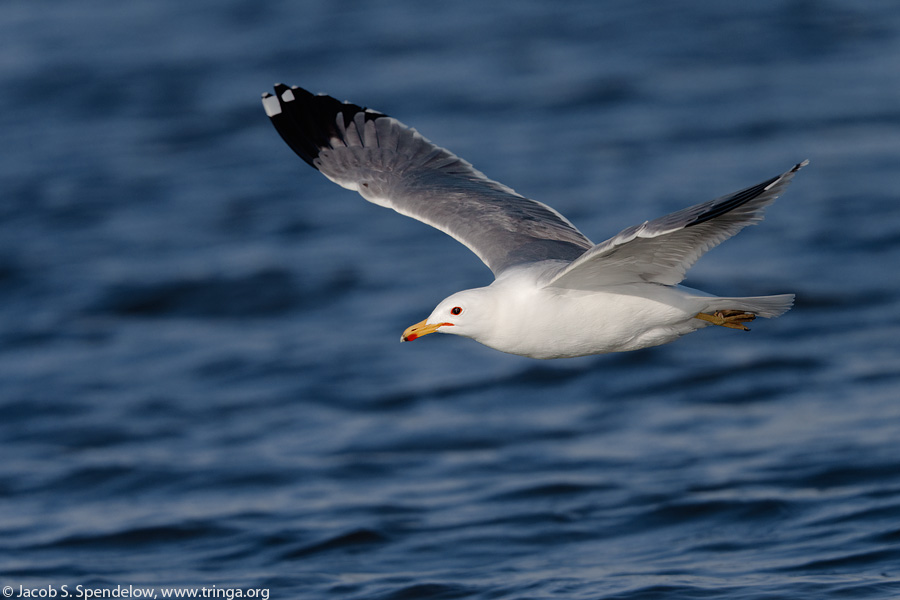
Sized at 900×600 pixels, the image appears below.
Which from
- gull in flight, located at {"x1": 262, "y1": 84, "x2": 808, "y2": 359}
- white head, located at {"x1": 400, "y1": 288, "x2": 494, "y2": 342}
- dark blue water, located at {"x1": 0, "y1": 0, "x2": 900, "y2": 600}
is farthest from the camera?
dark blue water, located at {"x1": 0, "y1": 0, "x2": 900, "y2": 600}

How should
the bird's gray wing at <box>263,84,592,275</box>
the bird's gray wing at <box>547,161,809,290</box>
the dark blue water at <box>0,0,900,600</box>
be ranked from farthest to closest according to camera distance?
the dark blue water at <box>0,0,900,600</box> → the bird's gray wing at <box>263,84,592,275</box> → the bird's gray wing at <box>547,161,809,290</box>

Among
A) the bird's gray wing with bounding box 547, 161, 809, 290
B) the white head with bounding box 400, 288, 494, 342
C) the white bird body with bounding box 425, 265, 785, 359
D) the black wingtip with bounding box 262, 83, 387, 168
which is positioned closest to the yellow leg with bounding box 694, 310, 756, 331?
the white bird body with bounding box 425, 265, 785, 359

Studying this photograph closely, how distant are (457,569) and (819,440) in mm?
4214

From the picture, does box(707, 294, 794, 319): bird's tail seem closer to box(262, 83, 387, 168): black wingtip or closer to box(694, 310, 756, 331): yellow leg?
box(694, 310, 756, 331): yellow leg

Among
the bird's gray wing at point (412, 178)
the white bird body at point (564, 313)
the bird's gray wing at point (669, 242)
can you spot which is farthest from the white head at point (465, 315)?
the bird's gray wing at point (412, 178)

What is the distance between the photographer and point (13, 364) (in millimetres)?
16922

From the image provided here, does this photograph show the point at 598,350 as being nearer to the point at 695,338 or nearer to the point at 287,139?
the point at 287,139

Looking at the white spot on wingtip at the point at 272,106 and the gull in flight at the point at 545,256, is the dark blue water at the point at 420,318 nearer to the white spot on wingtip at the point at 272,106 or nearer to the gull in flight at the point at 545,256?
the gull in flight at the point at 545,256

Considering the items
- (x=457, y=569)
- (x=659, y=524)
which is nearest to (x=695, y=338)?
(x=659, y=524)

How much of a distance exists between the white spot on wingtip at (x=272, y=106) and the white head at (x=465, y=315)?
126 inches

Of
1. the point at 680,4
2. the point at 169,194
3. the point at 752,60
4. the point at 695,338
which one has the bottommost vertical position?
the point at 695,338

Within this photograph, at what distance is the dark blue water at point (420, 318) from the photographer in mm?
12023

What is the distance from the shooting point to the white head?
7.76 meters

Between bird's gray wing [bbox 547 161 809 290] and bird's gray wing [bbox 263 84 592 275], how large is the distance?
4.15 feet
